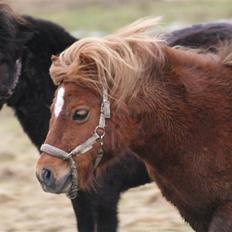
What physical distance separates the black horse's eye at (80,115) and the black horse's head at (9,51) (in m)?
1.67

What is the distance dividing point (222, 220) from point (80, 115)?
937mm

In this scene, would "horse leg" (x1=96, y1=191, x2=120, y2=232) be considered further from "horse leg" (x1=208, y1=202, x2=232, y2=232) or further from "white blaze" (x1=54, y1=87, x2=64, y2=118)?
"white blaze" (x1=54, y1=87, x2=64, y2=118)

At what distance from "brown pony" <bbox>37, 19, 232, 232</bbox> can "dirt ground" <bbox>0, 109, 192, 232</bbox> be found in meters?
2.17

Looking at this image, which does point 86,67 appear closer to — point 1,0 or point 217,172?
point 217,172

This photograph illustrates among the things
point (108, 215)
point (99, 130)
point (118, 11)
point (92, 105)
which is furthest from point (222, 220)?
point (118, 11)

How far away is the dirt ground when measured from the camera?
259 inches

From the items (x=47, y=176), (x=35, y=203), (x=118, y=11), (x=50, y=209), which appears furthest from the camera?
(x=118, y=11)

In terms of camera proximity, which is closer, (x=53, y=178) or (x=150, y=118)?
(x=53, y=178)

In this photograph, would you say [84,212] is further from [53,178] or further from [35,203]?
[35,203]

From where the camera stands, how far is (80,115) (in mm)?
3893

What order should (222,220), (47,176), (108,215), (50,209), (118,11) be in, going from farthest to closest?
(118,11) → (50,209) → (108,215) → (222,220) → (47,176)

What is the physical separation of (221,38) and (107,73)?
1.62m

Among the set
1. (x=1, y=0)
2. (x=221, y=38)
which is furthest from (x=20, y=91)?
(x=221, y=38)

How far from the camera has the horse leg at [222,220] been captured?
13.2 ft
